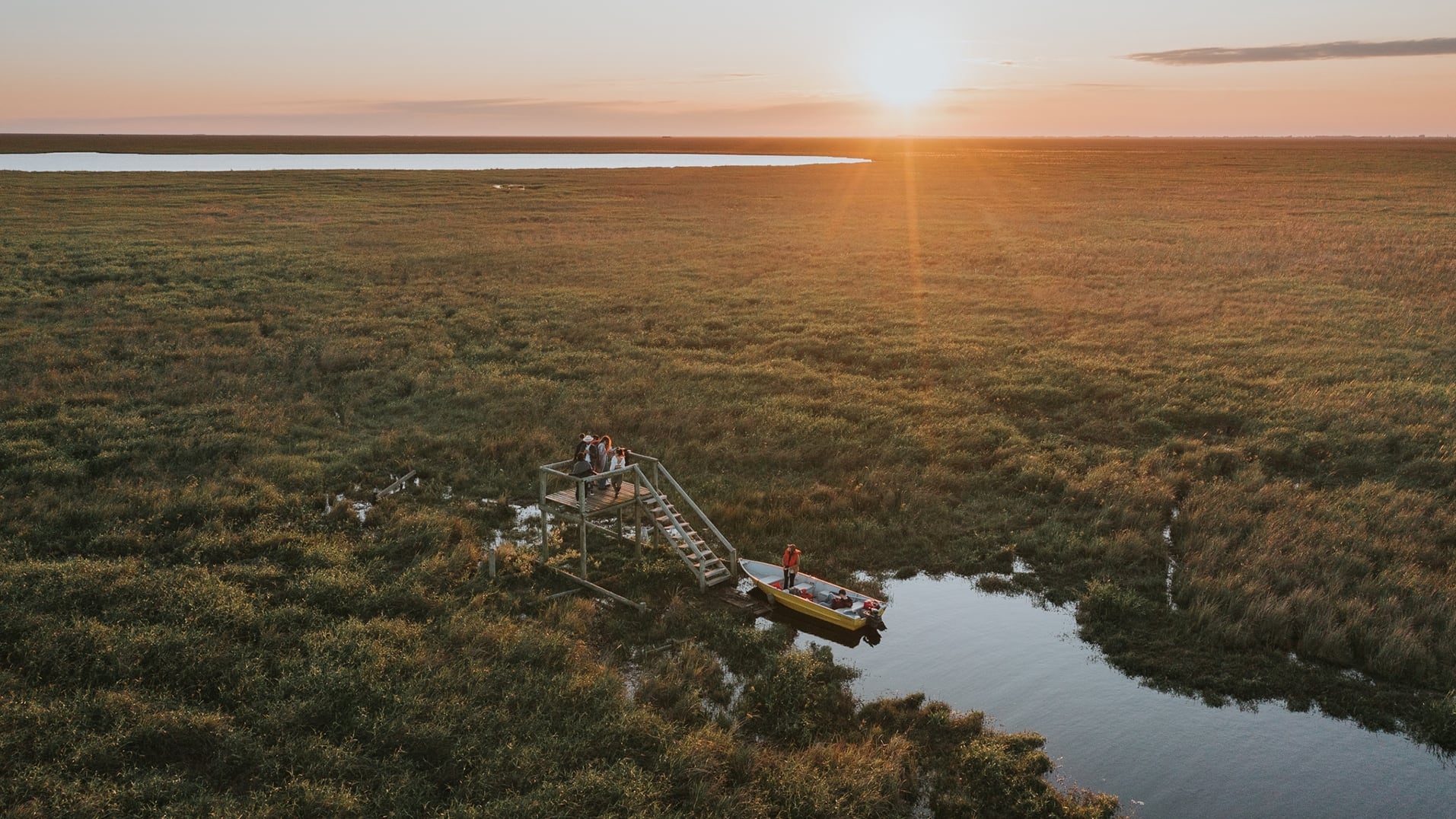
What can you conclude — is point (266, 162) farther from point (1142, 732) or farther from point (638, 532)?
point (1142, 732)

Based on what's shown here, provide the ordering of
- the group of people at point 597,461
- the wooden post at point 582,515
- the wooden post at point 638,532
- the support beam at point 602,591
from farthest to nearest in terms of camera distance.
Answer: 1. the wooden post at point 638,532
2. the group of people at point 597,461
3. the wooden post at point 582,515
4. the support beam at point 602,591

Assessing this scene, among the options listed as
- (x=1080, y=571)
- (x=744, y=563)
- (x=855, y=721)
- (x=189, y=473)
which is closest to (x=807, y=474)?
(x=744, y=563)

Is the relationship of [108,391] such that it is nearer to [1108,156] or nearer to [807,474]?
[807,474]

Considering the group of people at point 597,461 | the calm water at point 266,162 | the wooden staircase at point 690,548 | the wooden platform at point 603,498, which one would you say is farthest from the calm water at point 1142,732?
the calm water at point 266,162

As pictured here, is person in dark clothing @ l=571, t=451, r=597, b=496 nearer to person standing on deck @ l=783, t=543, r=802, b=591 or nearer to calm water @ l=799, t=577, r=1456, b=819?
person standing on deck @ l=783, t=543, r=802, b=591

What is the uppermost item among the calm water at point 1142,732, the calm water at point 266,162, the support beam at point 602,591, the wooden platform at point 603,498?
the calm water at point 266,162

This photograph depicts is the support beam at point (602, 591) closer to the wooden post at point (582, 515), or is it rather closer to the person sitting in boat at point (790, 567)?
the wooden post at point (582, 515)

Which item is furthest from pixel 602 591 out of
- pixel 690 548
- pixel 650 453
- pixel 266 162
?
pixel 266 162

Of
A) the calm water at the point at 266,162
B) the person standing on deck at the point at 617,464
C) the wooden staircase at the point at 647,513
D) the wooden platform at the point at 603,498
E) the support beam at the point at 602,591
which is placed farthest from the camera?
the calm water at the point at 266,162
